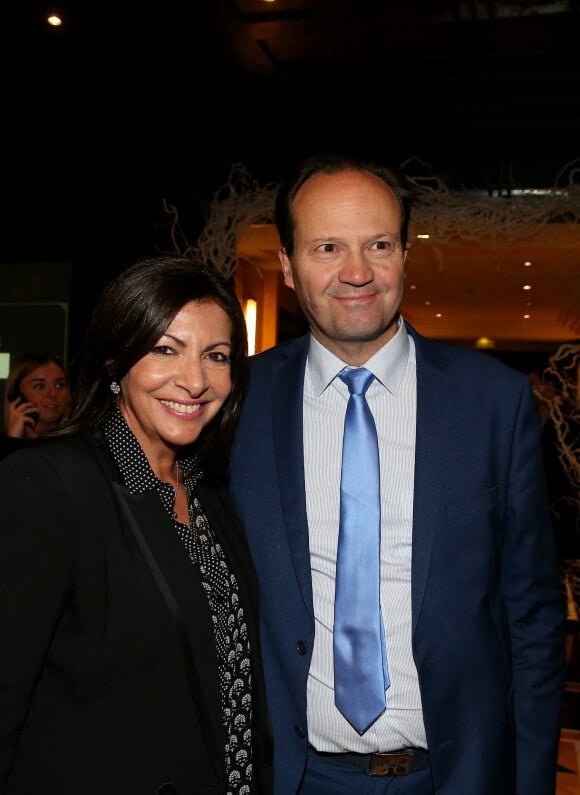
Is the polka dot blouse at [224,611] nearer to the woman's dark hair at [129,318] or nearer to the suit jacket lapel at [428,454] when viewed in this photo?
the woman's dark hair at [129,318]

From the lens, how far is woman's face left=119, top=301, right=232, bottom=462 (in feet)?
5.01

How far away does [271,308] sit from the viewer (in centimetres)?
607

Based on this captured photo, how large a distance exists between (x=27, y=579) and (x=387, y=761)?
0.81 meters

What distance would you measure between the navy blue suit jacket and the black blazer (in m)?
0.24

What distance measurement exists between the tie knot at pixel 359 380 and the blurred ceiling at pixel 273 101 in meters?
2.78

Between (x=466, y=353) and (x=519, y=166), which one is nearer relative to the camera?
(x=466, y=353)

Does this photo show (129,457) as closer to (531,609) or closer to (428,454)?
(428,454)

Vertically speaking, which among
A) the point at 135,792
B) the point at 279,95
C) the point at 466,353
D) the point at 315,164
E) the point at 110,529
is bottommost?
the point at 135,792

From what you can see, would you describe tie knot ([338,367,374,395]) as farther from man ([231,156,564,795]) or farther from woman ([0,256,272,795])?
woman ([0,256,272,795])

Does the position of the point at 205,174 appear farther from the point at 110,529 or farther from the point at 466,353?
the point at 110,529

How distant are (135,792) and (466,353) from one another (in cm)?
110

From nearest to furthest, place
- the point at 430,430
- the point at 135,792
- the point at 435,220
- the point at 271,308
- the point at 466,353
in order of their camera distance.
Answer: the point at 135,792, the point at 430,430, the point at 466,353, the point at 435,220, the point at 271,308

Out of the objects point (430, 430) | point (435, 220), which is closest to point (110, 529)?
point (430, 430)

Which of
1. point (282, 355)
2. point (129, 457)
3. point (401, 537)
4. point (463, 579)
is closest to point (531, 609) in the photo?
point (463, 579)
